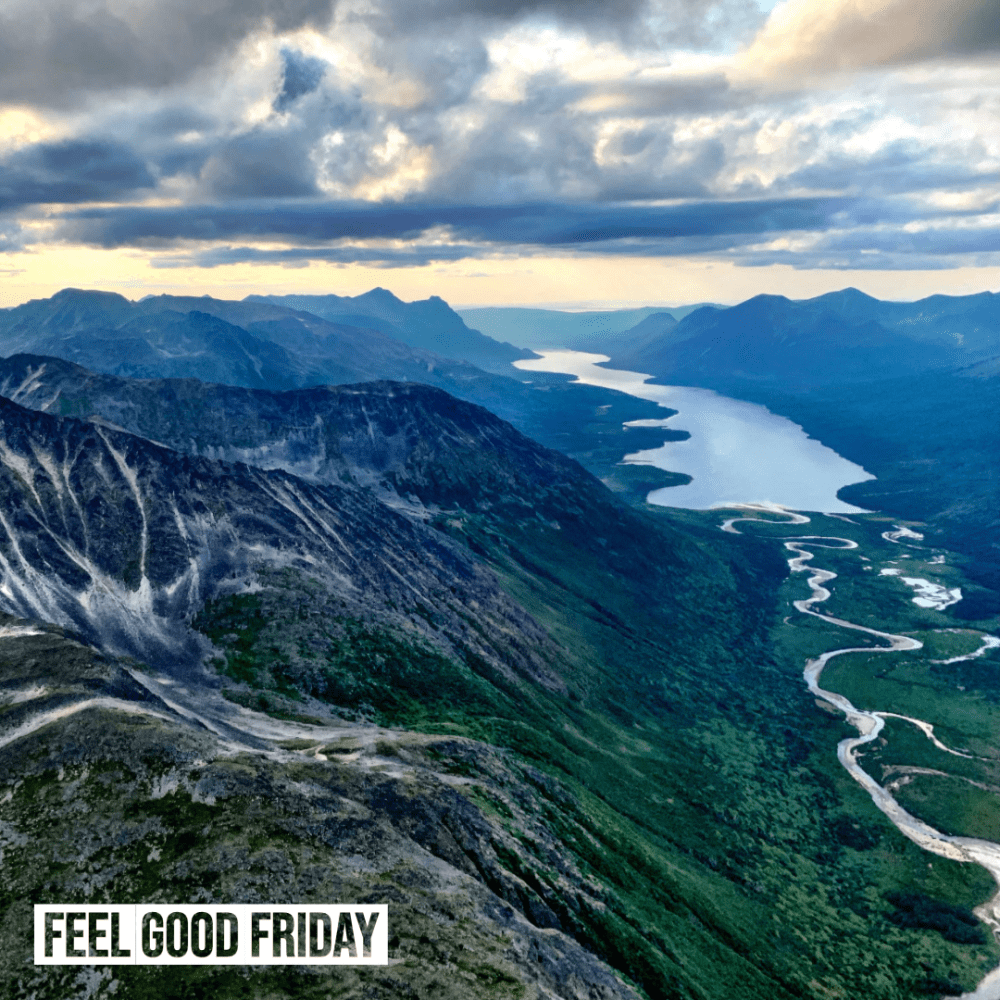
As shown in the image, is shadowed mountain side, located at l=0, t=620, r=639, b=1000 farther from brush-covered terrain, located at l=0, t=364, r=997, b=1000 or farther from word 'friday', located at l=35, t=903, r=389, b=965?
word 'friday', located at l=35, t=903, r=389, b=965

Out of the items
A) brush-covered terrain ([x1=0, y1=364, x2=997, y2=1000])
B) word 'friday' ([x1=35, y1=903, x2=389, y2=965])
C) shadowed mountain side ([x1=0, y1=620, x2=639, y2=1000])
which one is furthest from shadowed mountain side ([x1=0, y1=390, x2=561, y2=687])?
word 'friday' ([x1=35, y1=903, x2=389, y2=965])

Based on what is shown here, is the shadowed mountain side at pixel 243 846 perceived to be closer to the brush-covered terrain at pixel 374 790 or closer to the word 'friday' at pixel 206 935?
the brush-covered terrain at pixel 374 790

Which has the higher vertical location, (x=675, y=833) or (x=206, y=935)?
(x=206, y=935)

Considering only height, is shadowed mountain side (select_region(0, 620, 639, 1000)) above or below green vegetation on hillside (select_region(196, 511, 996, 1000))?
above

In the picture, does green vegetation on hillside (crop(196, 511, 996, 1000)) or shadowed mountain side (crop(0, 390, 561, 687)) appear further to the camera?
shadowed mountain side (crop(0, 390, 561, 687))

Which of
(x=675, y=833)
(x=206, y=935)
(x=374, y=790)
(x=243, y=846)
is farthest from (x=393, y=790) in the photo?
(x=675, y=833)

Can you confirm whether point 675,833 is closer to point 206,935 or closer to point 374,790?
point 374,790

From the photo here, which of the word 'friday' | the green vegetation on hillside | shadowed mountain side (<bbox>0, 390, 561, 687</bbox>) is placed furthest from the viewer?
shadowed mountain side (<bbox>0, 390, 561, 687</bbox>)
